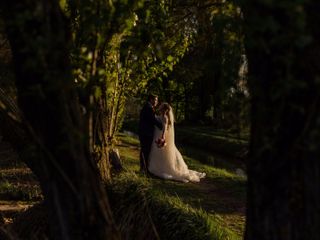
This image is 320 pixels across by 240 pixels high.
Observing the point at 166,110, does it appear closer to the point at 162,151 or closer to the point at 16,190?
the point at 162,151

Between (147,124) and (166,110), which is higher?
(166,110)

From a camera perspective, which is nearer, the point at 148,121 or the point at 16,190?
the point at 16,190

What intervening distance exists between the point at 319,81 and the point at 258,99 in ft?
1.66

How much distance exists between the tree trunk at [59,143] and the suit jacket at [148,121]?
997 centimetres

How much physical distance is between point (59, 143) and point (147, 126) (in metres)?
10.6

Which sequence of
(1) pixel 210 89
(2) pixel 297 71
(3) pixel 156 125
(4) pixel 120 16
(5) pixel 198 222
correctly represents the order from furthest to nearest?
(1) pixel 210 89 < (3) pixel 156 125 < (5) pixel 198 222 < (4) pixel 120 16 < (2) pixel 297 71

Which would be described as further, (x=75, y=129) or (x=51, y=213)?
(x=51, y=213)

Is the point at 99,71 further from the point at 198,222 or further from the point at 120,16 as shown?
the point at 198,222

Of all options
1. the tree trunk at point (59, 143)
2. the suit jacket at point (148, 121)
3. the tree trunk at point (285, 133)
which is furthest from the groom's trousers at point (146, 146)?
the tree trunk at point (285, 133)

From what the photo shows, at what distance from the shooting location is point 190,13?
39.8 feet

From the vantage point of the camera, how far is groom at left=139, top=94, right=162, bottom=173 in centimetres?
1448

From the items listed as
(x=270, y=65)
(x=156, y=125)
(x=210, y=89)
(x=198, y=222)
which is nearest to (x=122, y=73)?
(x=198, y=222)

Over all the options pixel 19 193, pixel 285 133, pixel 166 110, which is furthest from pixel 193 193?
pixel 285 133

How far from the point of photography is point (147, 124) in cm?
1489
